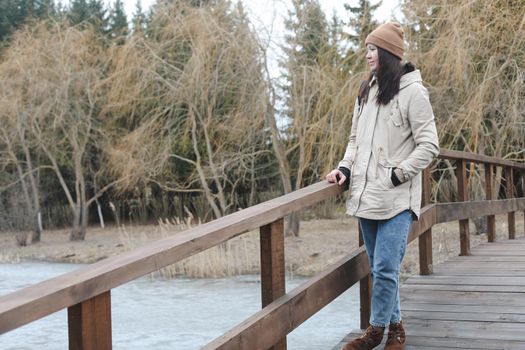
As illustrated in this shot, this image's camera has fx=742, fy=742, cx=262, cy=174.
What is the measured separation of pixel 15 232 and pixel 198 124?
6.53 metres

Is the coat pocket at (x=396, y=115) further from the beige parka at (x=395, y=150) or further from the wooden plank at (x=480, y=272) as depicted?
the wooden plank at (x=480, y=272)

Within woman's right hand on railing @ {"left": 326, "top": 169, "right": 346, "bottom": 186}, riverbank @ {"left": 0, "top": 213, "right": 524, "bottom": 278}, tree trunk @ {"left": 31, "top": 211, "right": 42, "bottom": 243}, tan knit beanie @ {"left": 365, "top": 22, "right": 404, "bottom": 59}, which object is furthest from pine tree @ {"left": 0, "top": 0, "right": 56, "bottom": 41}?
tan knit beanie @ {"left": 365, "top": 22, "right": 404, "bottom": 59}

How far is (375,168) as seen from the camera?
106 inches

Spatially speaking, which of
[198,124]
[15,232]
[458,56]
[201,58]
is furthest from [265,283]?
[15,232]

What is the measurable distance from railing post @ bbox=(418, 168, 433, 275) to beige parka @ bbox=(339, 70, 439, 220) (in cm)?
165

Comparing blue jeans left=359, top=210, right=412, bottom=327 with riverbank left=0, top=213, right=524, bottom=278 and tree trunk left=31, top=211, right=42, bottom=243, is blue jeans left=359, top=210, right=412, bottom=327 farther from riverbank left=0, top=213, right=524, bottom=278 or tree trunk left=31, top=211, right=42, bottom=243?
tree trunk left=31, top=211, right=42, bottom=243

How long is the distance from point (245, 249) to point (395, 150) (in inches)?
373

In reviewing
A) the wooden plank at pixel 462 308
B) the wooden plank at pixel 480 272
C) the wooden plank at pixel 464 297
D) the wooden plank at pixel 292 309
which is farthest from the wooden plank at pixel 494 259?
the wooden plank at pixel 292 309

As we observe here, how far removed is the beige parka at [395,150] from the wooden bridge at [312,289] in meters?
0.19

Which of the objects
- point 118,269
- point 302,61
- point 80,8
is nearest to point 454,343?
point 118,269

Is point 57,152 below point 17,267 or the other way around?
the other way around

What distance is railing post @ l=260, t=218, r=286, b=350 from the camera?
2.37m

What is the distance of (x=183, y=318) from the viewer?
9125 mm

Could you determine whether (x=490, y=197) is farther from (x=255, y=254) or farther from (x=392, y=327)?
(x=255, y=254)
